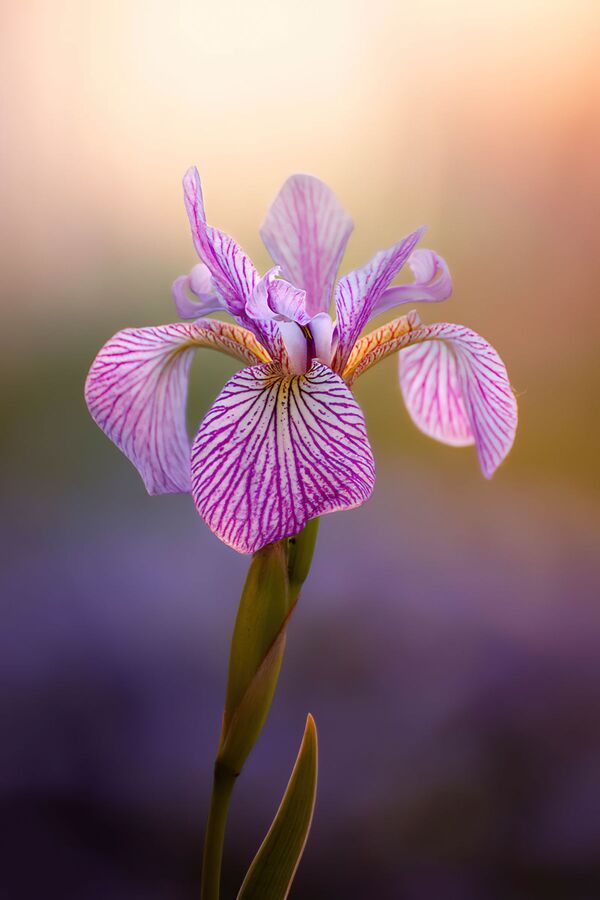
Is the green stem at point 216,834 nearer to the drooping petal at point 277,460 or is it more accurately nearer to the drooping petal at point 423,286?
the drooping petal at point 277,460

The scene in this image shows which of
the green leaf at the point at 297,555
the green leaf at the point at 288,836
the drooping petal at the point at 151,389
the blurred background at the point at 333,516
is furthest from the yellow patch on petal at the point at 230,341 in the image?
the blurred background at the point at 333,516

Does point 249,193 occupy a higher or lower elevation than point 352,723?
higher

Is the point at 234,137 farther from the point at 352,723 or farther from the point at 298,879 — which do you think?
the point at 298,879

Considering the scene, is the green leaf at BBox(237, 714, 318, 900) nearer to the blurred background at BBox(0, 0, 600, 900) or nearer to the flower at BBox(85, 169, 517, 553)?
the flower at BBox(85, 169, 517, 553)

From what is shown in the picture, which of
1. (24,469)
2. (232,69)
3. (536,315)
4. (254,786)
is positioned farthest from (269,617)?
(232,69)

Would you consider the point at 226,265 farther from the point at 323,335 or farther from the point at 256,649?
the point at 256,649

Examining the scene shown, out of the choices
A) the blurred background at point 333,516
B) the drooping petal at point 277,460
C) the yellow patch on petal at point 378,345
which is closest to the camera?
the drooping petal at point 277,460
